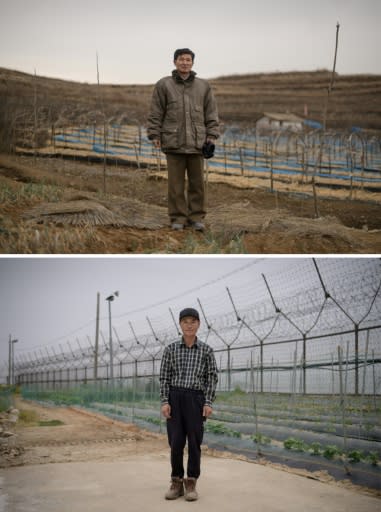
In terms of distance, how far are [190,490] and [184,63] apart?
10.2 ft

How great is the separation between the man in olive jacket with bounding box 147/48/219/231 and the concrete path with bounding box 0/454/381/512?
7.27ft

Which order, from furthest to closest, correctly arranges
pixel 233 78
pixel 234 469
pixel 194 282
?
pixel 233 78
pixel 194 282
pixel 234 469

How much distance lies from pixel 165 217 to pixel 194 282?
0.86m

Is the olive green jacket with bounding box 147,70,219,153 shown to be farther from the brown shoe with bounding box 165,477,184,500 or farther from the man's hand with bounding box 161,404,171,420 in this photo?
the brown shoe with bounding box 165,477,184,500

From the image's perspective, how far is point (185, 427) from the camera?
3400 millimetres

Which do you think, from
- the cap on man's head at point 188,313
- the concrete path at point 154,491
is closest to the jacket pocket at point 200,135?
the cap on man's head at point 188,313

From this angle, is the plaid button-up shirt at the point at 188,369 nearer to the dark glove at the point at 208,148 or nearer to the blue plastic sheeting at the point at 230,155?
the dark glove at the point at 208,148

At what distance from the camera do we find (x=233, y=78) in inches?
246

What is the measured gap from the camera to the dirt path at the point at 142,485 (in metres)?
3.21

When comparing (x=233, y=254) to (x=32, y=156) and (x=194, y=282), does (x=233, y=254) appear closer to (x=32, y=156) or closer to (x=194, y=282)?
(x=194, y=282)

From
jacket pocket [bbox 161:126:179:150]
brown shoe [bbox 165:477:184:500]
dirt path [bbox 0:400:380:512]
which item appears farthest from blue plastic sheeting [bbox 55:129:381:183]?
brown shoe [bbox 165:477:184:500]

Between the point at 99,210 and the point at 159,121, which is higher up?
the point at 159,121

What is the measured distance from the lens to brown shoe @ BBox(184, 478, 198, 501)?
3303 millimetres

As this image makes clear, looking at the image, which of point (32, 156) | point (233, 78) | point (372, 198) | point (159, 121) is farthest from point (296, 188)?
point (32, 156)
